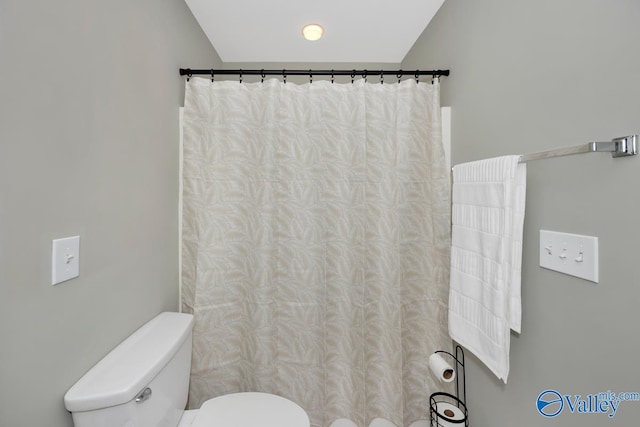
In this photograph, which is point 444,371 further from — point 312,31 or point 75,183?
point 312,31

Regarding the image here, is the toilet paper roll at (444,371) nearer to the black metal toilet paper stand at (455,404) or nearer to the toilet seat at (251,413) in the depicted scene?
Answer: the black metal toilet paper stand at (455,404)

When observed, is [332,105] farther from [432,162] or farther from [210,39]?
[210,39]

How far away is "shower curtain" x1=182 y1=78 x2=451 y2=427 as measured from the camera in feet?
4.99

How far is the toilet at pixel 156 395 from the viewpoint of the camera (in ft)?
2.61

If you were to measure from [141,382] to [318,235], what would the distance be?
3.09 ft

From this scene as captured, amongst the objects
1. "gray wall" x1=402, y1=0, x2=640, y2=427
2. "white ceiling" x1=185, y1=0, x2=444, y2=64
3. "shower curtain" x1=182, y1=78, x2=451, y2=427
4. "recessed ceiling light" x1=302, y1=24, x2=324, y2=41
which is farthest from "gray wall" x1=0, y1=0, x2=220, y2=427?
"gray wall" x1=402, y1=0, x2=640, y2=427

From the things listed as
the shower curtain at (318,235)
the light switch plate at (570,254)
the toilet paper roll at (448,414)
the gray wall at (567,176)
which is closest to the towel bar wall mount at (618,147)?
the gray wall at (567,176)

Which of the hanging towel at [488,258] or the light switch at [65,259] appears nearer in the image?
the light switch at [65,259]

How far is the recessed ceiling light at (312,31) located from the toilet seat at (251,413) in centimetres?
204

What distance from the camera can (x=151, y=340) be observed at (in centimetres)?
107

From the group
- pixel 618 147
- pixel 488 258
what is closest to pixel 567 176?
pixel 618 147

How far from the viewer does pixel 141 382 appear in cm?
85

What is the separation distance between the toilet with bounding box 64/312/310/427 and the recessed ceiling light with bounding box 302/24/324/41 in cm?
177
